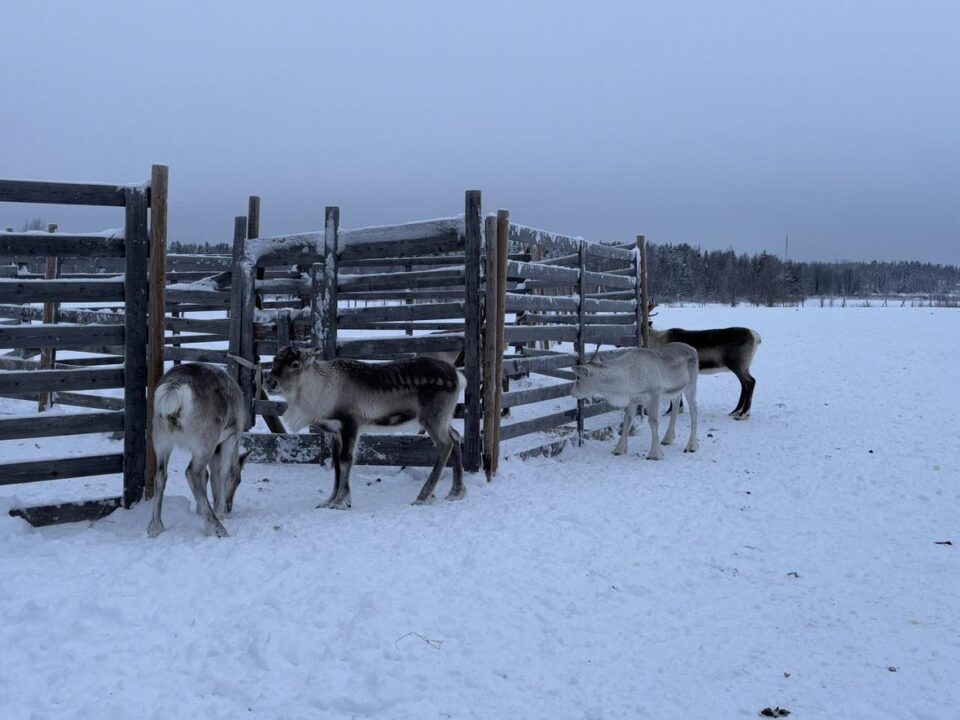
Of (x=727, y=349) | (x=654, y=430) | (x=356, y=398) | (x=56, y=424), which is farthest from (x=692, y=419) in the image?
(x=56, y=424)

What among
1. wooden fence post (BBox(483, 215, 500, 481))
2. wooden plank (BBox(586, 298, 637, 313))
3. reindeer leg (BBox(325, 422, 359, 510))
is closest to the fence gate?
reindeer leg (BBox(325, 422, 359, 510))

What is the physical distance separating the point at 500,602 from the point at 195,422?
8.75 ft

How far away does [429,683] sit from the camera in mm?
3354

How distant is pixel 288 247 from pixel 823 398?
10.7 meters

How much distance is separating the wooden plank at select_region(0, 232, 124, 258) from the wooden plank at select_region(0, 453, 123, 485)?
1.59 metres

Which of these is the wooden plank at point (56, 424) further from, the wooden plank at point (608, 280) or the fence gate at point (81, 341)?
the wooden plank at point (608, 280)

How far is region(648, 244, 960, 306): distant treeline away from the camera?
69938mm

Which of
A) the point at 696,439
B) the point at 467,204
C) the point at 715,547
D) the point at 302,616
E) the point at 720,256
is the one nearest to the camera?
the point at 302,616

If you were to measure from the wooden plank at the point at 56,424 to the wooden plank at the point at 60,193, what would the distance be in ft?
5.49

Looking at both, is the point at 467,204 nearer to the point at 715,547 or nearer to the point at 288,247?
the point at 288,247

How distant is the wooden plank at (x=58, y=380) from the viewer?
5.18 metres

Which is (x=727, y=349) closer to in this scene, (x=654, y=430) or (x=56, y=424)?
(x=654, y=430)

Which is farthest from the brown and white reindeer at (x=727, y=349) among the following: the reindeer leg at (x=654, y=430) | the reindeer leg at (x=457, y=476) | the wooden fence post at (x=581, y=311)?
the reindeer leg at (x=457, y=476)

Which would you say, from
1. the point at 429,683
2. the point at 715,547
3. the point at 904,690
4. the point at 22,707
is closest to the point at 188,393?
the point at 22,707
